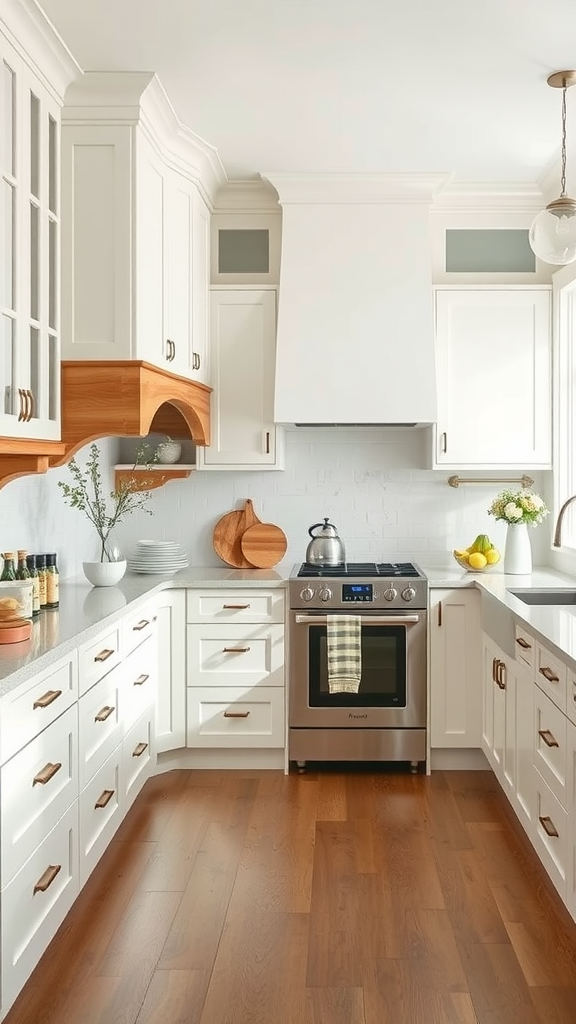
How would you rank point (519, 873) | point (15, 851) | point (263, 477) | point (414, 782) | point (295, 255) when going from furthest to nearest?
point (263, 477)
point (295, 255)
point (414, 782)
point (519, 873)
point (15, 851)

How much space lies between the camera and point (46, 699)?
2535mm

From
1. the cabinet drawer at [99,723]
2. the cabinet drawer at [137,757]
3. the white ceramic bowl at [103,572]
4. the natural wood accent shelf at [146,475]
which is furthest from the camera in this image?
the natural wood accent shelf at [146,475]

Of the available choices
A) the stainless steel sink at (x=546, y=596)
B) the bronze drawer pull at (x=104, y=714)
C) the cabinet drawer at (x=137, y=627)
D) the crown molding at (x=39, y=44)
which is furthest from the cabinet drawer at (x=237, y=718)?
the crown molding at (x=39, y=44)

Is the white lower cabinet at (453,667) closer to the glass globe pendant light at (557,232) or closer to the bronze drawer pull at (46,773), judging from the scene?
the glass globe pendant light at (557,232)

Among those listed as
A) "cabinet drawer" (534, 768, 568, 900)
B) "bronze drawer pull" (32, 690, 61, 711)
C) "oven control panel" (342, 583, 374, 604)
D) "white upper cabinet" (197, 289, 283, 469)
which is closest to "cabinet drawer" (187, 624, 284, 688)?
"oven control panel" (342, 583, 374, 604)

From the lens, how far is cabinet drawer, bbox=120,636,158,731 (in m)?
3.53

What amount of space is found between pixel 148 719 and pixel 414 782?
4.04 ft

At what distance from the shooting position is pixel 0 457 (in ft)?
9.59

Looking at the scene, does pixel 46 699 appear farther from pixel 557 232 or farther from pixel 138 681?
pixel 557 232

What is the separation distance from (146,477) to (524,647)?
2.33m

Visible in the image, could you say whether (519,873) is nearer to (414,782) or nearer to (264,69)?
(414,782)

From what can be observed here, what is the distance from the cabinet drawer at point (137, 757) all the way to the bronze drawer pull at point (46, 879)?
0.84m

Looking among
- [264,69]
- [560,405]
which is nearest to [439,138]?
[264,69]

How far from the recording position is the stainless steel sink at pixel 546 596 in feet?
13.1
